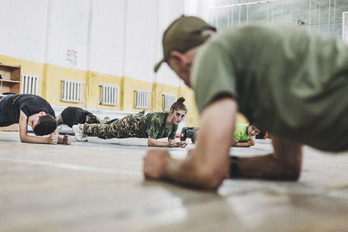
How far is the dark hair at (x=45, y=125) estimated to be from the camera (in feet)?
12.0

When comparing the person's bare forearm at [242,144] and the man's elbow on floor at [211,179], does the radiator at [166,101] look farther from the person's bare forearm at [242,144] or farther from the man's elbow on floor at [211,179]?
the man's elbow on floor at [211,179]

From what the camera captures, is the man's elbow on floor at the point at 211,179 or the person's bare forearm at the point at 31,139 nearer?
the man's elbow on floor at the point at 211,179

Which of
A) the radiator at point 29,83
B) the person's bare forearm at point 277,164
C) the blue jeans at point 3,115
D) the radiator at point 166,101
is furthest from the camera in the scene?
the radiator at point 166,101

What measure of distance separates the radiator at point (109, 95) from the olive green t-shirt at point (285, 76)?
24.8ft

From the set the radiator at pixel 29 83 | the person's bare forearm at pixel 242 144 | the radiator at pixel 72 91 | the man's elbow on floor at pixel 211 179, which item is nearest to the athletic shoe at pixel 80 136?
the person's bare forearm at pixel 242 144

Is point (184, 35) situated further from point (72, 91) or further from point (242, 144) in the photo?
point (72, 91)

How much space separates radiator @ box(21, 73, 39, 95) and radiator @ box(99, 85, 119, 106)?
5.37 feet

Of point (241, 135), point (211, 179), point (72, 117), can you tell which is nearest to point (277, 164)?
point (211, 179)

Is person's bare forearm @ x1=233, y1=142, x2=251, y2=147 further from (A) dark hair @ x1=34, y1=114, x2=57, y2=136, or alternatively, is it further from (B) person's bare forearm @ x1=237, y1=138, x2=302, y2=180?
(B) person's bare forearm @ x1=237, y1=138, x2=302, y2=180

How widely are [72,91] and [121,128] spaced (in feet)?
12.0

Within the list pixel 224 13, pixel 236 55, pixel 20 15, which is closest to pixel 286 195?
pixel 236 55

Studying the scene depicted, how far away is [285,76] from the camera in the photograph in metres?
0.94

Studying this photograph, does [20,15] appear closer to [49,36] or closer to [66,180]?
[49,36]

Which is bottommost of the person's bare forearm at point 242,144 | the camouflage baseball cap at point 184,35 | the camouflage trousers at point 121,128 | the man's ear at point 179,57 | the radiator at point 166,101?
the person's bare forearm at point 242,144
